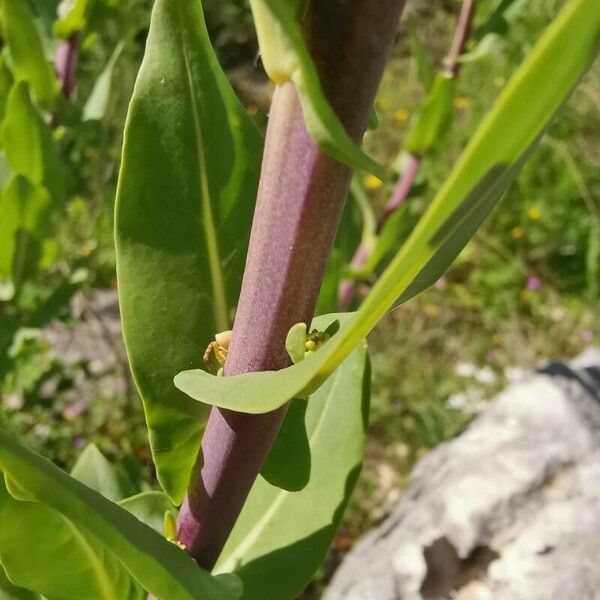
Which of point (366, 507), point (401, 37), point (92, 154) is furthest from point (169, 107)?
point (401, 37)

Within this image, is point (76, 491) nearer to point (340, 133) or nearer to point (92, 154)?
point (340, 133)

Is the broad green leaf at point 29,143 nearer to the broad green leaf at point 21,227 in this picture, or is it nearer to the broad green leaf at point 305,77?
the broad green leaf at point 21,227

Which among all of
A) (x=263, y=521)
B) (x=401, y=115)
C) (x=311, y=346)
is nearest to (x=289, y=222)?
(x=311, y=346)

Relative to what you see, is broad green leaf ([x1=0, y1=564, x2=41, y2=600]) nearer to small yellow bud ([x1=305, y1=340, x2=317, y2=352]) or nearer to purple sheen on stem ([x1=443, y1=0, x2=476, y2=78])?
small yellow bud ([x1=305, y1=340, x2=317, y2=352])

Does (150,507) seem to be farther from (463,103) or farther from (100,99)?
(463,103)

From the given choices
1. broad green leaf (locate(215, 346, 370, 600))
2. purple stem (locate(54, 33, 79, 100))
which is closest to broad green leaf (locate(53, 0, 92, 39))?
purple stem (locate(54, 33, 79, 100))

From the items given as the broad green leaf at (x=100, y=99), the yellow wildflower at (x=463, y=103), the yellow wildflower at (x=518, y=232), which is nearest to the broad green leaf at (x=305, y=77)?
the broad green leaf at (x=100, y=99)
